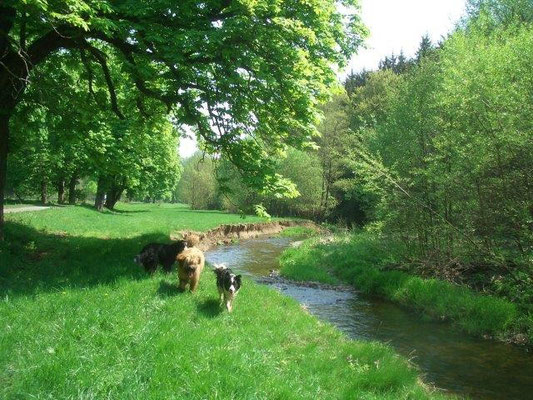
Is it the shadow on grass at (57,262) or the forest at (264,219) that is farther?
the shadow on grass at (57,262)

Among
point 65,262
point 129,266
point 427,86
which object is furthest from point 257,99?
point 427,86

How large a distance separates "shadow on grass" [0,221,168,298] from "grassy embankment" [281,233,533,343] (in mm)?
11435

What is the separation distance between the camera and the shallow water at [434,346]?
422 inches

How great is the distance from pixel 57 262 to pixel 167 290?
4746 millimetres

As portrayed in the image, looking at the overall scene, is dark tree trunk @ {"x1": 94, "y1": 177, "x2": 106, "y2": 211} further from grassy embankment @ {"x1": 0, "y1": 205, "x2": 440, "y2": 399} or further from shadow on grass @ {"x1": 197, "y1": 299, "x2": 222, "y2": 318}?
shadow on grass @ {"x1": 197, "y1": 299, "x2": 222, "y2": 318}

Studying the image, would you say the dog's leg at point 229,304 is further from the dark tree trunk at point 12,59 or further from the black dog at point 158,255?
the dark tree trunk at point 12,59

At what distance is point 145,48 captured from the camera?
43.2ft

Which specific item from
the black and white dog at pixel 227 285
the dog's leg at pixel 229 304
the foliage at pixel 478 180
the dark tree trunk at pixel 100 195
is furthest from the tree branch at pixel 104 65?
the dark tree trunk at pixel 100 195

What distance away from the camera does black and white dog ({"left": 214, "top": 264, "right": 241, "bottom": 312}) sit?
409 inches

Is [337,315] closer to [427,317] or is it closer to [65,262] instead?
[427,317]

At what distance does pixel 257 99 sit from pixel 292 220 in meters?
47.2

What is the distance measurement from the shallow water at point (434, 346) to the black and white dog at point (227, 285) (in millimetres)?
5139

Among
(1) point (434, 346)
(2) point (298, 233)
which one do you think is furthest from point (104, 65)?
(2) point (298, 233)

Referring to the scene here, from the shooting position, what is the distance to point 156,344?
285 inches
